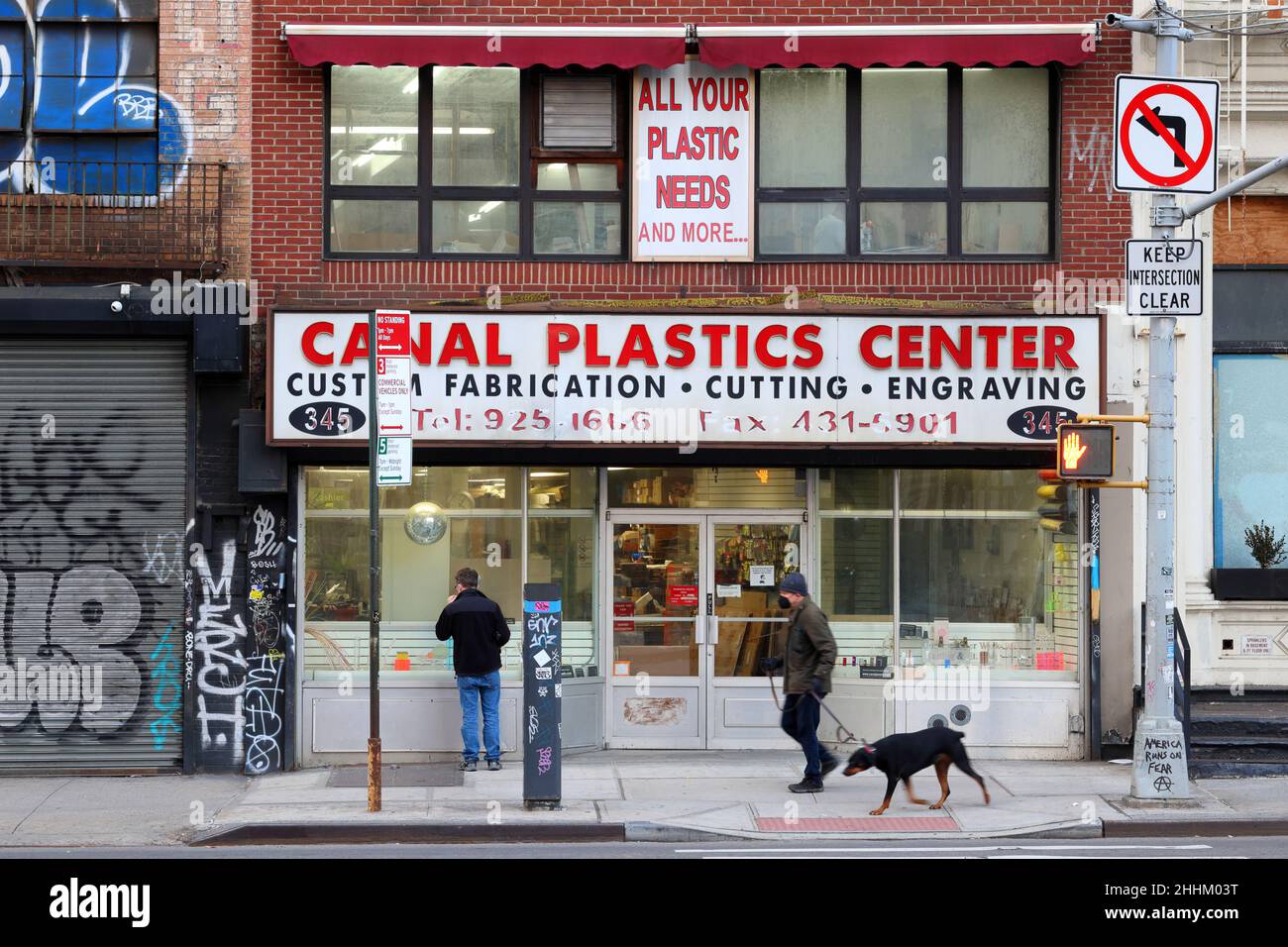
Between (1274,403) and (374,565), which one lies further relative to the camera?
(1274,403)

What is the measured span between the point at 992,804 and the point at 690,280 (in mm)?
5454

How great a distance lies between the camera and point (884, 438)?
1431 centimetres

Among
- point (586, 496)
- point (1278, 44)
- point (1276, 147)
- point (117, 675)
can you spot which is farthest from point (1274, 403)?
point (117, 675)

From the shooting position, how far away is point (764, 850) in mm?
11180

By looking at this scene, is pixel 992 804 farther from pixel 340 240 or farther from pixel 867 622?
pixel 340 240

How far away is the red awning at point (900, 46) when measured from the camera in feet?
47.3

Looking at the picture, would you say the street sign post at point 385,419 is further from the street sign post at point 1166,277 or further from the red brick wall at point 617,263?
the street sign post at point 1166,277

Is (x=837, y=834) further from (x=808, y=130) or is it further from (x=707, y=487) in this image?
(x=808, y=130)

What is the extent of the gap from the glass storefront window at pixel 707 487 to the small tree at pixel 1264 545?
428 centimetres

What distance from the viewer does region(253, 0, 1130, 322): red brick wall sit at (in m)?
14.5

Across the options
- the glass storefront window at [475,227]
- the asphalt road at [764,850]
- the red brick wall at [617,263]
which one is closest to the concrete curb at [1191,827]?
the asphalt road at [764,850]

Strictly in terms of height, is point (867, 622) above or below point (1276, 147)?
below

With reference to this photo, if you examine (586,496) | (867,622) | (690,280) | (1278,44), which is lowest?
(867,622)

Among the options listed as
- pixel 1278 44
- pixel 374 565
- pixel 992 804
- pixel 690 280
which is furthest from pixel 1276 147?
pixel 374 565
